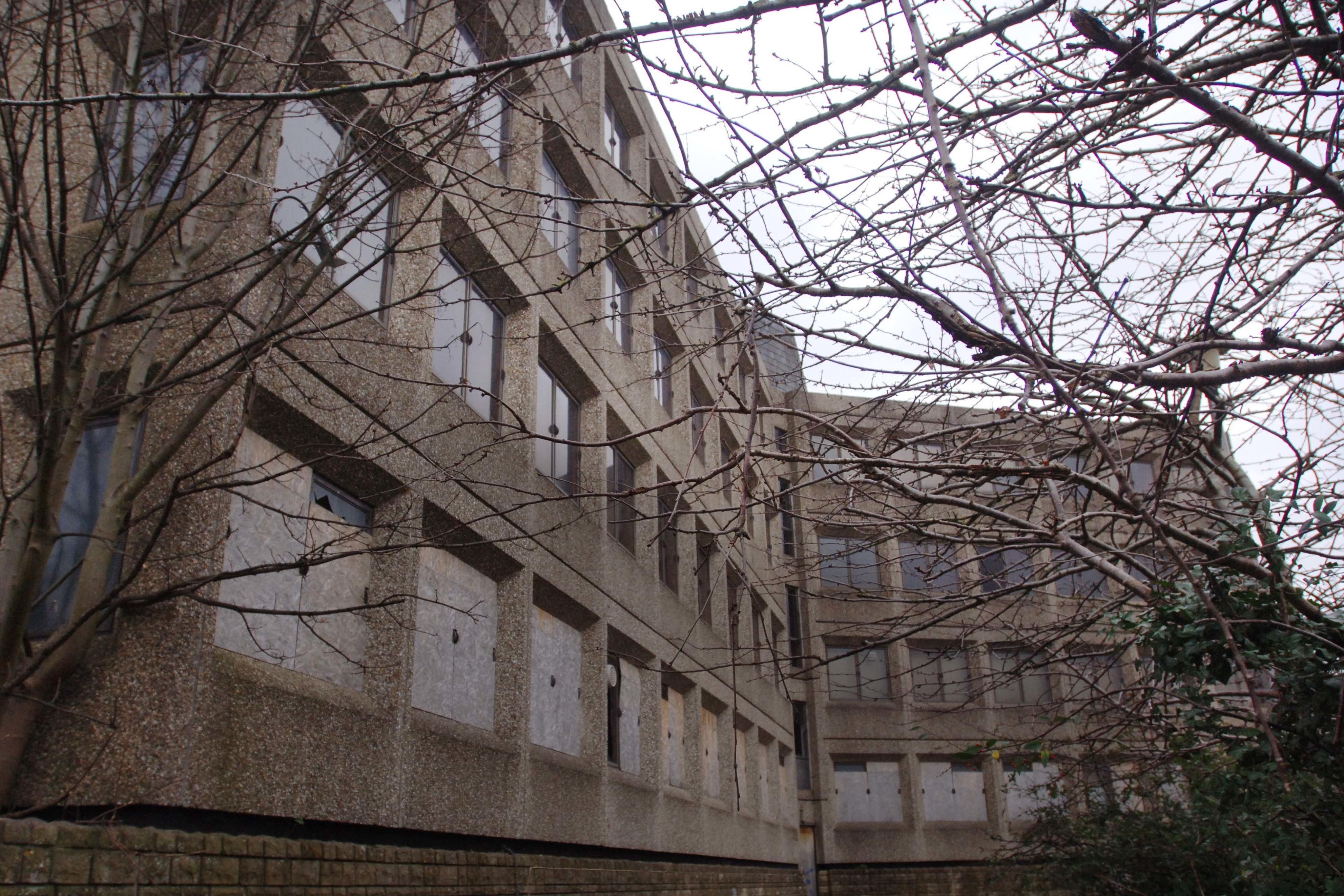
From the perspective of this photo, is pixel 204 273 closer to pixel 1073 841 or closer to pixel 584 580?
pixel 584 580

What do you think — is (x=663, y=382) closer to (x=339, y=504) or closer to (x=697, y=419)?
(x=697, y=419)

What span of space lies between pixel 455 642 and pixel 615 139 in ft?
35.8

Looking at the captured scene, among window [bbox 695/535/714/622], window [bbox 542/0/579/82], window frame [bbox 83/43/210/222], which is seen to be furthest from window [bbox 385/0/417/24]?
window [bbox 695/535/714/622]

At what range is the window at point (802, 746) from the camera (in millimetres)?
28062

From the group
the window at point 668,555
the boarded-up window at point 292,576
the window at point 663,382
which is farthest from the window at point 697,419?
the boarded-up window at point 292,576

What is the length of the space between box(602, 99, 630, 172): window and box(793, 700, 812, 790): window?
15287mm

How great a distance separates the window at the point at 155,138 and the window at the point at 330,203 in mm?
643

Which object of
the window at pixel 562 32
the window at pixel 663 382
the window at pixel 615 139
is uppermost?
the window at pixel 615 139

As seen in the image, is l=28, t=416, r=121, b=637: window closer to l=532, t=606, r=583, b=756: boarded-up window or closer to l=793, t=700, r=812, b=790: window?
l=532, t=606, r=583, b=756: boarded-up window

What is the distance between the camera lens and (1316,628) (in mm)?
5773

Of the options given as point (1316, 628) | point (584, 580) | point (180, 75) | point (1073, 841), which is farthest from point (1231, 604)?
point (1073, 841)

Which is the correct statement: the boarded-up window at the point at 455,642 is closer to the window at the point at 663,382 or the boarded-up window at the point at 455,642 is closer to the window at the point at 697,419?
the window at the point at 697,419

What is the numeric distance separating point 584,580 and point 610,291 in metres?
5.62

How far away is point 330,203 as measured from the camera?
5863 mm
